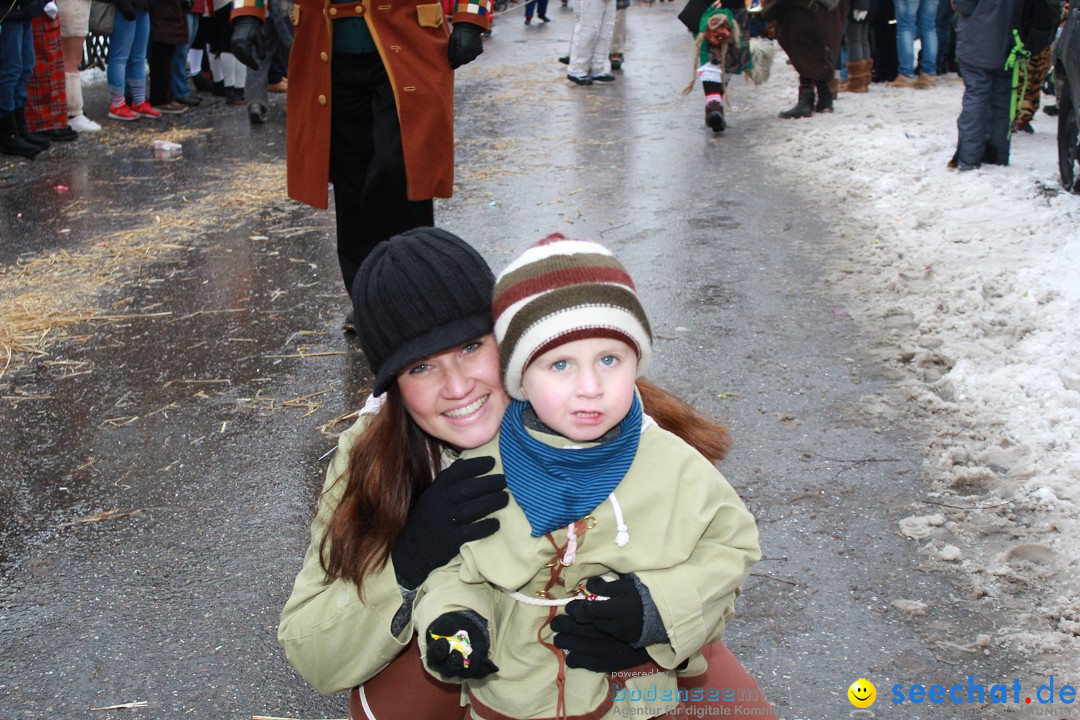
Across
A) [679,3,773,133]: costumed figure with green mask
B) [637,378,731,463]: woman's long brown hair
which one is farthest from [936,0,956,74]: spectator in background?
[637,378,731,463]: woman's long brown hair

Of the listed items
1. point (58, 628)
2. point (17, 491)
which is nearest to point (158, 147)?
point (17, 491)

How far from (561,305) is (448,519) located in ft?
1.60

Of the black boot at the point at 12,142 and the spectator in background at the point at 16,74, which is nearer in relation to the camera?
the spectator in background at the point at 16,74

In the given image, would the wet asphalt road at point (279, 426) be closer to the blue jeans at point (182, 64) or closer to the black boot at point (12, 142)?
the black boot at point (12, 142)

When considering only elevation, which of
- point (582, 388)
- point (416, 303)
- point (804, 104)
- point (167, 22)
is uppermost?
point (167, 22)

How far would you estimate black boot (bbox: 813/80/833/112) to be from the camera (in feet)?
35.8

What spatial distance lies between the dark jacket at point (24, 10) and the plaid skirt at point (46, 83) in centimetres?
23

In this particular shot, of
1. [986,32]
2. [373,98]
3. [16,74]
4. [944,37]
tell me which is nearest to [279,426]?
[373,98]

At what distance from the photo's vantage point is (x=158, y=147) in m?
9.98

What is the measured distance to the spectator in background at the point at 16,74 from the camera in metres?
8.92

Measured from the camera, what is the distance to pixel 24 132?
9.81 m

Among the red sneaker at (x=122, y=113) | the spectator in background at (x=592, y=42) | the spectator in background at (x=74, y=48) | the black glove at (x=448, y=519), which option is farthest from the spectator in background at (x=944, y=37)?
the black glove at (x=448, y=519)

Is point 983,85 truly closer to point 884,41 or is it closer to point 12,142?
point 884,41

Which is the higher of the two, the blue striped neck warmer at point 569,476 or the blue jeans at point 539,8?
the blue jeans at point 539,8
